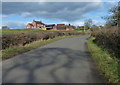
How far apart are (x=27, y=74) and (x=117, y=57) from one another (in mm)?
5066

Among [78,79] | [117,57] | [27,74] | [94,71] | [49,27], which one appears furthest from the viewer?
[49,27]

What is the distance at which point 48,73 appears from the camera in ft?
15.7

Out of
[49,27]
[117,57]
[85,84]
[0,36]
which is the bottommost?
[85,84]

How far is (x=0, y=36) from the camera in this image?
10867mm

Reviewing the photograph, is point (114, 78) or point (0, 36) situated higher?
point (0, 36)

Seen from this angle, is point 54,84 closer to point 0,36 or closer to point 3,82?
point 3,82

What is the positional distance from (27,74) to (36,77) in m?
0.52

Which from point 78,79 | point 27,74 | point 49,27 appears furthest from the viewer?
point 49,27

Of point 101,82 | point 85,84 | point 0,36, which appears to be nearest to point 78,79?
point 85,84

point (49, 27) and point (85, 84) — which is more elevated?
point (49, 27)

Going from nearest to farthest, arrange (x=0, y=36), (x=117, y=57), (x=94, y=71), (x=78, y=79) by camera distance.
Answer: (x=78, y=79) < (x=94, y=71) < (x=117, y=57) < (x=0, y=36)

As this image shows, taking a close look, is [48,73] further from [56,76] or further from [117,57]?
[117,57]

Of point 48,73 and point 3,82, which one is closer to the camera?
point 3,82

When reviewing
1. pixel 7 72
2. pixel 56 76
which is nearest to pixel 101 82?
pixel 56 76
